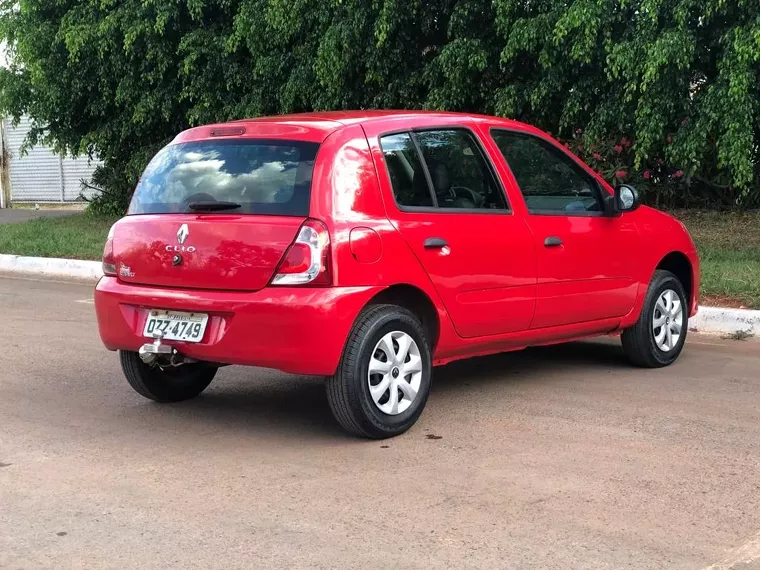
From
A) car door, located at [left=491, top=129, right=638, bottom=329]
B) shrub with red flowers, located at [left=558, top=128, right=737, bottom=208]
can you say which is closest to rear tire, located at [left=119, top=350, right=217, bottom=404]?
car door, located at [left=491, top=129, right=638, bottom=329]

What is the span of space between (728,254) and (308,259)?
288 inches

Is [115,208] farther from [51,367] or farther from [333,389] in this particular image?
[333,389]

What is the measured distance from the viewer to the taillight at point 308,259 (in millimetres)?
5109

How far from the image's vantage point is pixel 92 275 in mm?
12789

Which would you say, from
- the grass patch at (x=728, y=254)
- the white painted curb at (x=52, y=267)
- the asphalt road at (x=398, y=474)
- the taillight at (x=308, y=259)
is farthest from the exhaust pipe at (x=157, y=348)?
the white painted curb at (x=52, y=267)

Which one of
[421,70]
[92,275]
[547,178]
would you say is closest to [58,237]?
[92,275]

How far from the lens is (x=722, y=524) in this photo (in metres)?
4.12

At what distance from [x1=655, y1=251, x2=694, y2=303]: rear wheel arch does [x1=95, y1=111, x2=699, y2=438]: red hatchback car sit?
927mm

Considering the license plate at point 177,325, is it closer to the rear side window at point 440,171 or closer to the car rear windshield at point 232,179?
the car rear windshield at point 232,179

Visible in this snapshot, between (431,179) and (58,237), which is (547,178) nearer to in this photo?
(431,179)

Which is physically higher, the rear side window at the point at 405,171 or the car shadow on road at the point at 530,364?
the rear side window at the point at 405,171

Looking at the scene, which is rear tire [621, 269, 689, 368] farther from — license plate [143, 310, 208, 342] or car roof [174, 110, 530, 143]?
license plate [143, 310, 208, 342]

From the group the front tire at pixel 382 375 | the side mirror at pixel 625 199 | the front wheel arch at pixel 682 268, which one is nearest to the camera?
the front tire at pixel 382 375

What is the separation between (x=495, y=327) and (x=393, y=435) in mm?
985
